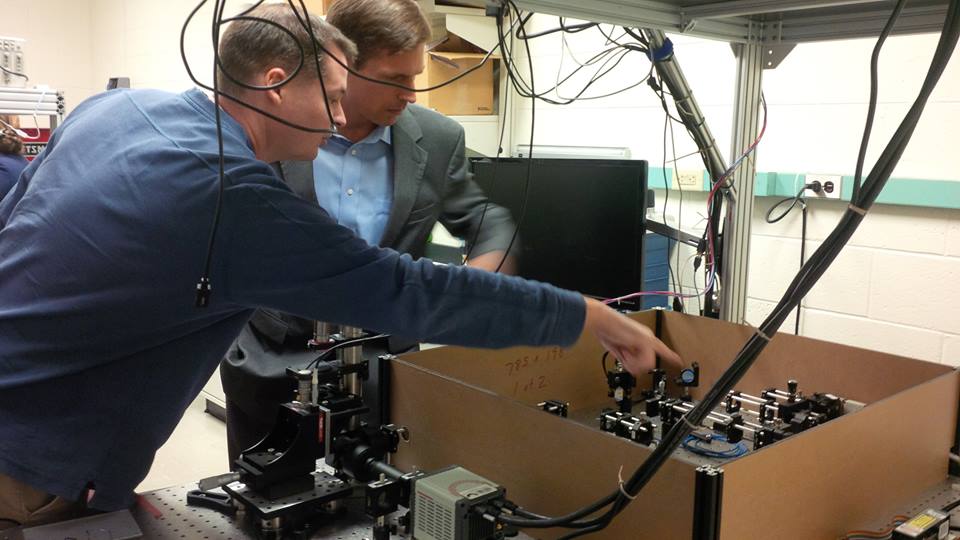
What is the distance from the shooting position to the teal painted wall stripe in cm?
217

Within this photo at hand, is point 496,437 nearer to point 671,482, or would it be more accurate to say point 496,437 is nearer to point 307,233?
point 671,482

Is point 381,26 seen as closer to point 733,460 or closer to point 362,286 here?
point 362,286

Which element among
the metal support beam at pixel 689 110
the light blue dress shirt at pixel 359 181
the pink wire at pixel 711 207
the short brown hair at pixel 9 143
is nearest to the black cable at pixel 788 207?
the pink wire at pixel 711 207

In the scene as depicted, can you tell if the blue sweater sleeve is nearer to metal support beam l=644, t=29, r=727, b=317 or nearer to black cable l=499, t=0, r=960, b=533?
black cable l=499, t=0, r=960, b=533

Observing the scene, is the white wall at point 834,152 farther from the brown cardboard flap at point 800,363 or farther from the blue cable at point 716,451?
the blue cable at point 716,451

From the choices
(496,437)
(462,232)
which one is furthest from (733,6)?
(496,437)

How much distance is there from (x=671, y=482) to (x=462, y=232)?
93 cm

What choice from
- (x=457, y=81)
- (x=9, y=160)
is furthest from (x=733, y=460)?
(x=9, y=160)

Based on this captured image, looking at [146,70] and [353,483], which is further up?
[146,70]

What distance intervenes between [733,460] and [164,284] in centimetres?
68

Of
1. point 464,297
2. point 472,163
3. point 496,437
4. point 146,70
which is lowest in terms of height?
point 496,437

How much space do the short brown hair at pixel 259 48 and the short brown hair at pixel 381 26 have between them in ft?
1.12

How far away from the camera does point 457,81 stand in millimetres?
3221

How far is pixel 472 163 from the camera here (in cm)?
228
